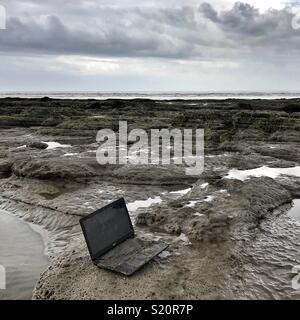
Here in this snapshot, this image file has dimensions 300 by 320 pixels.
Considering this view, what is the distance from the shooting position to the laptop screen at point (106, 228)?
22.5 ft

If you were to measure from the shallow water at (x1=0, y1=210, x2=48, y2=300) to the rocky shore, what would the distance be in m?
0.24

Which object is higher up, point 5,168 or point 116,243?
point 5,168

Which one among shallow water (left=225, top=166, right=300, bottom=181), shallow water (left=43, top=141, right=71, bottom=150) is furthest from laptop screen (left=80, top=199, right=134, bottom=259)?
shallow water (left=43, top=141, right=71, bottom=150)

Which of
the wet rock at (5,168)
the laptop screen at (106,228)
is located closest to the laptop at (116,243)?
the laptop screen at (106,228)

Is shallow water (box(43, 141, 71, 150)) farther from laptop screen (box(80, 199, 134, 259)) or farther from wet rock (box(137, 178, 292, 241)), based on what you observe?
laptop screen (box(80, 199, 134, 259))

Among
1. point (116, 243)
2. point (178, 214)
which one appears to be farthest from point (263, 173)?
point (116, 243)

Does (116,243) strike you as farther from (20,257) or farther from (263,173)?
(263,173)

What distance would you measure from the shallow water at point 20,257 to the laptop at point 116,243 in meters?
1.11

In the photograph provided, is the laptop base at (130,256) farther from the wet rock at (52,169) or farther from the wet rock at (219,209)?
the wet rock at (52,169)

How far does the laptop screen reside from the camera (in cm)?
686

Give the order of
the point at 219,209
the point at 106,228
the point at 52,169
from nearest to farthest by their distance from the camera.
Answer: the point at 106,228, the point at 219,209, the point at 52,169

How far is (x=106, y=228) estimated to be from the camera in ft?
23.7

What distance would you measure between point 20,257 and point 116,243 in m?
1.89
